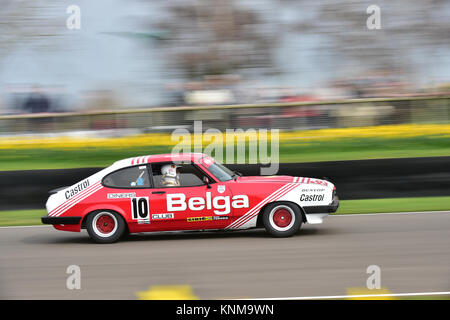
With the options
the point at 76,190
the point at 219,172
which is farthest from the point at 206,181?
the point at 76,190

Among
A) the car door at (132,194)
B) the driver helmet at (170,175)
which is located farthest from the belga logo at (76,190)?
the driver helmet at (170,175)

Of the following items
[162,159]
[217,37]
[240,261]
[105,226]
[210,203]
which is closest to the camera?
[240,261]

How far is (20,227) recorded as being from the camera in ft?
33.0

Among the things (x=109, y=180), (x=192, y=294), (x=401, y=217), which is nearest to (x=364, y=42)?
(x=401, y=217)

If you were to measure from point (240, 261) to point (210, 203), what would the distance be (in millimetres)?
1359

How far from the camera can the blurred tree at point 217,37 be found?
1714 cm

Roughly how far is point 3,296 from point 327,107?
11.0m

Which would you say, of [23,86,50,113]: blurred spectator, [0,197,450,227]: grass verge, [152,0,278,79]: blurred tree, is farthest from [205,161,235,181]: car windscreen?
[152,0,278,79]: blurred tree

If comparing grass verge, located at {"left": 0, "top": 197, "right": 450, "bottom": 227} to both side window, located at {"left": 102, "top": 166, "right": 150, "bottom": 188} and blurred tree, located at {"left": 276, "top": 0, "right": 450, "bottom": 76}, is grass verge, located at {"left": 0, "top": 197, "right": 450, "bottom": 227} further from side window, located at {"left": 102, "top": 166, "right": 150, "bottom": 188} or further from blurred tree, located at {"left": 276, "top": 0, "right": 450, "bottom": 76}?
blurred tree, located at {"left": 276, "top": 0, "right": 450, "bottom": 76}

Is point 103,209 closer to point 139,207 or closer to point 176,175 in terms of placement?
point 139,207

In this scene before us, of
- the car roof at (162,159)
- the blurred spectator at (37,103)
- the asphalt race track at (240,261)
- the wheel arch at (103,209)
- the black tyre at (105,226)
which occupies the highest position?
the blurred spectator at (37,103)

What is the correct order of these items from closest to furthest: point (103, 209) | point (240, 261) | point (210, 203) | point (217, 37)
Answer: point (240, 261) → point (210, 203) → point (103, 209) → point (217, 37)

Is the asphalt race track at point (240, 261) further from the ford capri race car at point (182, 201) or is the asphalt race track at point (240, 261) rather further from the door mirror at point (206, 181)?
the door mirror at point (206, 181)

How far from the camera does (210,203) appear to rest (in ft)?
26.3
